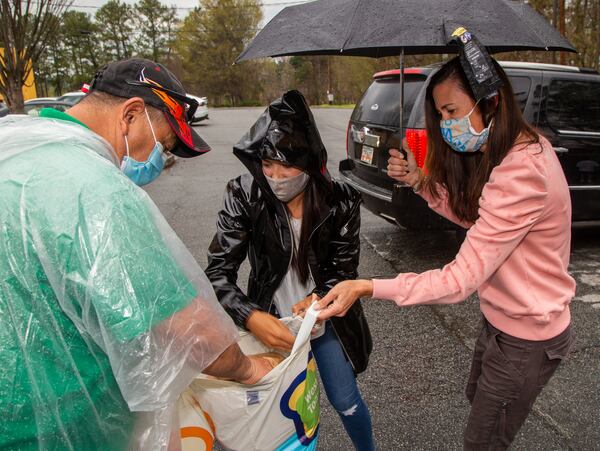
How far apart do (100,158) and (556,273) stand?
1.43m

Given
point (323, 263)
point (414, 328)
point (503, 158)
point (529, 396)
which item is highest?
point (503, 158)

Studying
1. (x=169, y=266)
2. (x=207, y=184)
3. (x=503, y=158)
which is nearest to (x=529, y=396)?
(x=503, y=158)

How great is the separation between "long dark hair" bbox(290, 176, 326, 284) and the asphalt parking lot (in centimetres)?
105

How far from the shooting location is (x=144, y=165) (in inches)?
57.0

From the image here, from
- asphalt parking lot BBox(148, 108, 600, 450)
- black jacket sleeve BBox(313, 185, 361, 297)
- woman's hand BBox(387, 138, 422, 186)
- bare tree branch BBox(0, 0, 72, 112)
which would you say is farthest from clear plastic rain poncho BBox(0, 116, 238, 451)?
bare tree branch BBox(0, 0, 72, 112)

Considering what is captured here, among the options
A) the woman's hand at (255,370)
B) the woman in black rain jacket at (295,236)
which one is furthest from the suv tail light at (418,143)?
the woman's hand at (255,370)

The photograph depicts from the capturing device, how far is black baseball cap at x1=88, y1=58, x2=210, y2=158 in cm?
133

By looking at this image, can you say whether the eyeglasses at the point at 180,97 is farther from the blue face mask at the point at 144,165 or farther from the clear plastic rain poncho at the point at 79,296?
the clear plastic rain poncho at the point at 79,296

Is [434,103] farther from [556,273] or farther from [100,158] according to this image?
[100,158]

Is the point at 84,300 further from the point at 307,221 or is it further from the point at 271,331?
the point at 307,221

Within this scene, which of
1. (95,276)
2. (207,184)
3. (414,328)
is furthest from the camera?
(207,184)

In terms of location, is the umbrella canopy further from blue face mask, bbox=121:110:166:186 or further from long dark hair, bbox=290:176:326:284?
blue face mask, bbox=121:110:166:186

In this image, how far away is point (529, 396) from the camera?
5.35ft

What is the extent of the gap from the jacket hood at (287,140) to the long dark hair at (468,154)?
47cm
